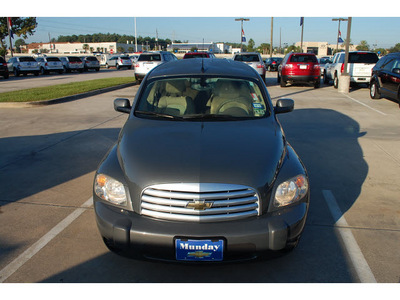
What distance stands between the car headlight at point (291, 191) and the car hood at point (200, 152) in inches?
5.4

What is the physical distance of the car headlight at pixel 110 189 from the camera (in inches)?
118

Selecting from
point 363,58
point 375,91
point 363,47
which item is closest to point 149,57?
point 363,58

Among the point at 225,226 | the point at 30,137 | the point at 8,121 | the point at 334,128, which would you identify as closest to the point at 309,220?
the point at 225,226

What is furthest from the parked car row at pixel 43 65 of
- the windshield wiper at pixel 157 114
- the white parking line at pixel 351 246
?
the white parking line at pixel 351 246

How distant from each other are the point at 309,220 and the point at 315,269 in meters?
0.99

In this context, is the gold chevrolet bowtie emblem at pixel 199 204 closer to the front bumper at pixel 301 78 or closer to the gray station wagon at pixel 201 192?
the gray station wagon at pixel 201 192

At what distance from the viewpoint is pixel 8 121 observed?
31.9 feet

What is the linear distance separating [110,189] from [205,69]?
2.24m

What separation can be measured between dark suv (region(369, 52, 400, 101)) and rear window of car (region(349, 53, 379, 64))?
11.4 feet

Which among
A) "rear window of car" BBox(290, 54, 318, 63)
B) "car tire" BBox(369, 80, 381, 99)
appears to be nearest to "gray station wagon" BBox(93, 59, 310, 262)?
"car tire" BBox(369, 80, 381, 99)

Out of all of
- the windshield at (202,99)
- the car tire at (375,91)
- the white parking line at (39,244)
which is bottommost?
the white parking line at (39,244)

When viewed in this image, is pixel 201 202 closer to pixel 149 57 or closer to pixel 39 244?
pixel 39 244

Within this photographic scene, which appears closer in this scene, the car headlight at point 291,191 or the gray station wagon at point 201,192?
the gray station wagon at point 201,192

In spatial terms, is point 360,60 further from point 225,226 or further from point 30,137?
point 225,226
